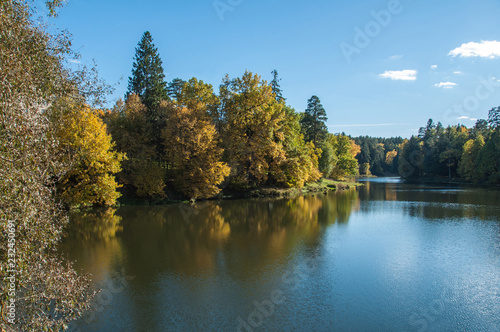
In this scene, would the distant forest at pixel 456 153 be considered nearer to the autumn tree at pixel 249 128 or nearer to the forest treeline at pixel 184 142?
the forest treeline at pixel 184 142

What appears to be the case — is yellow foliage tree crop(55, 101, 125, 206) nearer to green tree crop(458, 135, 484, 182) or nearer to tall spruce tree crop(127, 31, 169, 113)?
tall spruce tree crop(127, 31, 169, 113)

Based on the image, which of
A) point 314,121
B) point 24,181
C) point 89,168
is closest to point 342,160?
point 314,121

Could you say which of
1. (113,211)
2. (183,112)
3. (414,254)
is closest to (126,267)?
(414,254)

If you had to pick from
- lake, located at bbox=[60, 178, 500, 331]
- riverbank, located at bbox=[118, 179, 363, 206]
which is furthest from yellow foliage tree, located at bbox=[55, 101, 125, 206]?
riverbank, located at bbox=[118, 179, 363, 206]

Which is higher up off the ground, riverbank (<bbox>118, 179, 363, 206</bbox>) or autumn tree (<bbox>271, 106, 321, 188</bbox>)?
autumn tree (<bbox>271, 106, 321, 188</bbox>)

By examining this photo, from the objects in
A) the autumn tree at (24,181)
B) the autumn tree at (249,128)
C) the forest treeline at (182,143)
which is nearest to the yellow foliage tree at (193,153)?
the forest treeline at (182,143)

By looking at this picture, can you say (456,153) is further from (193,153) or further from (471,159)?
(193,153)

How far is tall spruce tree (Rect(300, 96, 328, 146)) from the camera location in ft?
184

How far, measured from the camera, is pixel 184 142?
31578mm

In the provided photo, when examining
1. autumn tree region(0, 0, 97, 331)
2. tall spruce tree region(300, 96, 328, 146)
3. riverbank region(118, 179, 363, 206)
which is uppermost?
tall spruce tree region(300, 96, 328, 146)

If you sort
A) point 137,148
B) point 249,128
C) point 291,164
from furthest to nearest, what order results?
point 291,164 → point 249,128 → point 137,148

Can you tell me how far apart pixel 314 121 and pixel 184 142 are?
3049 centimetres

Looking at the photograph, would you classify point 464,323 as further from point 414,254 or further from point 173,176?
point 173,176

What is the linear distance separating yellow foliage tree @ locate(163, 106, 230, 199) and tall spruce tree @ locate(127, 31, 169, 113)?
351 inches
